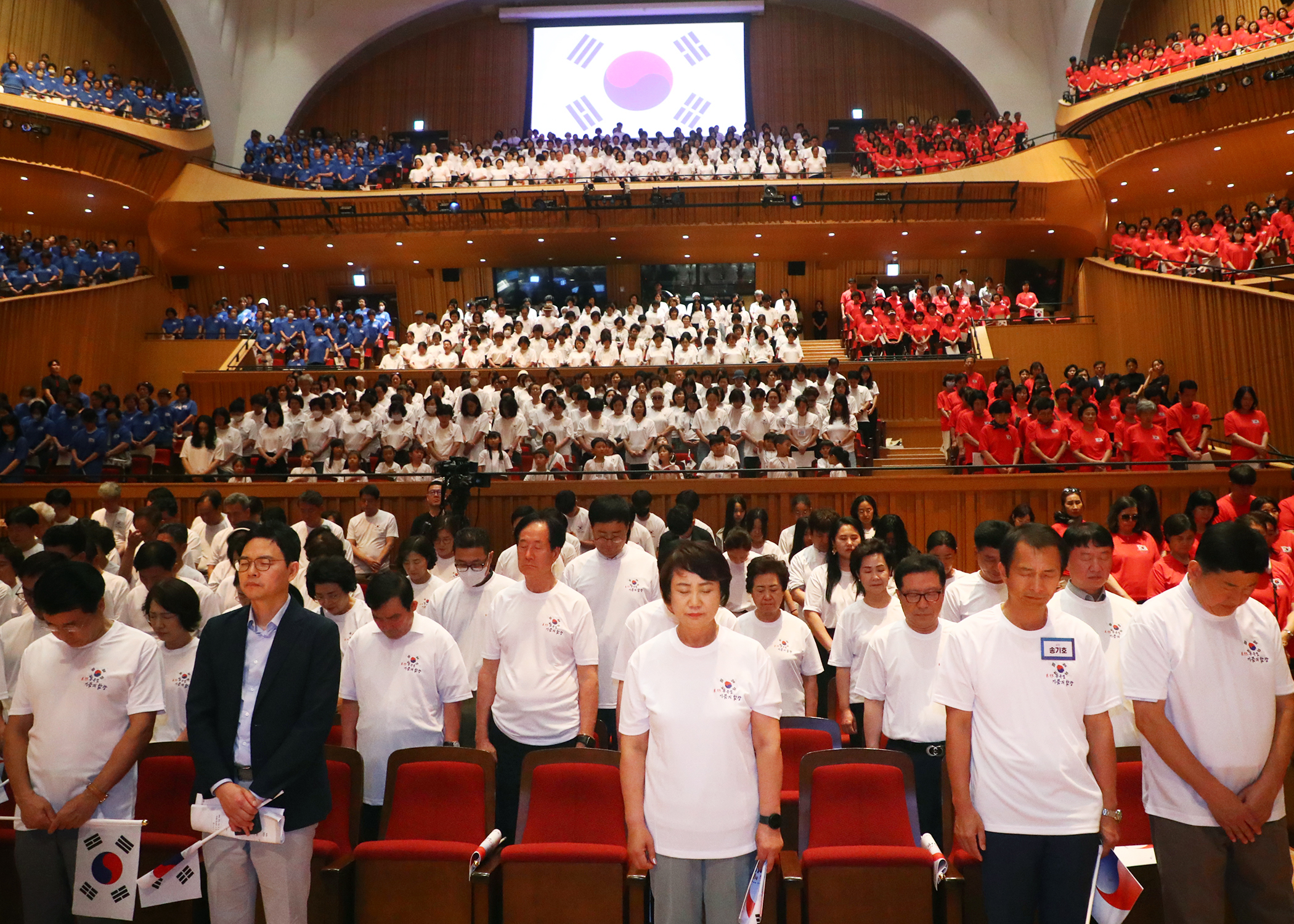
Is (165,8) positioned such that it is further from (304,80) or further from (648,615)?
(648,615)

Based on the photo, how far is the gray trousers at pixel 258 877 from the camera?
2.80 m

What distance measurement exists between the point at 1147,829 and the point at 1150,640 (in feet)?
3.85

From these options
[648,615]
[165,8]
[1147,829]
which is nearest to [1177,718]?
[1147,829]

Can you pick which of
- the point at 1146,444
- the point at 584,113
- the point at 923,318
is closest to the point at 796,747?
the point at 1146,444

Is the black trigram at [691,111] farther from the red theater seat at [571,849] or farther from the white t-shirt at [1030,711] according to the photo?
the white t-shirt at [1030,711]

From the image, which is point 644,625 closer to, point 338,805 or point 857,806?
point 857,806

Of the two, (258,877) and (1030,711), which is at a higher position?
(1030,711)

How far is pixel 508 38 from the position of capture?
70.2 ft

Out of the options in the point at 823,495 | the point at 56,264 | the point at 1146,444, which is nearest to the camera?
the point at 823,495

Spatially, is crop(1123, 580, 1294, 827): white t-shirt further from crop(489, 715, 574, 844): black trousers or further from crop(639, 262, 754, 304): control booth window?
crop(639, 262, 754, 304): control booth window

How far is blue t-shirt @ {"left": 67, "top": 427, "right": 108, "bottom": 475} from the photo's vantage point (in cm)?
970

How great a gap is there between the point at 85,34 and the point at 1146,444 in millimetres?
19613

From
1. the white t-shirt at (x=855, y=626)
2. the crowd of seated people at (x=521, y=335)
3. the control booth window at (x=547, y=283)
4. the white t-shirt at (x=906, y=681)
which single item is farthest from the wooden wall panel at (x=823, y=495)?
the control booth window at (x=547, y=283)

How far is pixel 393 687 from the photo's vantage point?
3734mm
